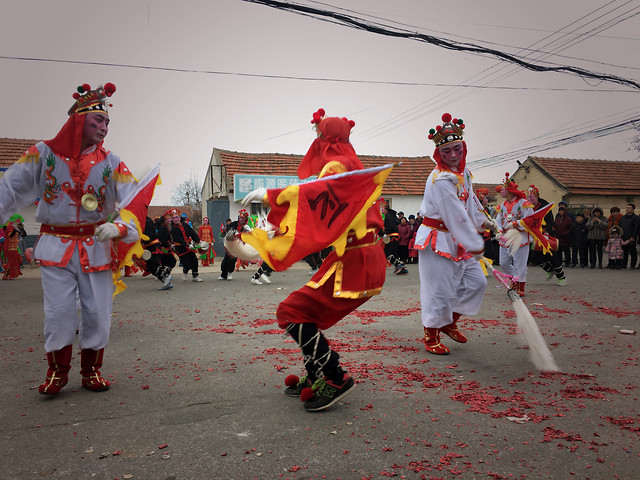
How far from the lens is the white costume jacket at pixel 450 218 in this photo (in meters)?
4.47

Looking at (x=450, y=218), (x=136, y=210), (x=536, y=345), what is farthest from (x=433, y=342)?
(x=136, y=210)

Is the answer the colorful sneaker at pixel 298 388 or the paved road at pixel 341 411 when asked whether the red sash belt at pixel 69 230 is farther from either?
the colorful sneaker at pixel 298 388

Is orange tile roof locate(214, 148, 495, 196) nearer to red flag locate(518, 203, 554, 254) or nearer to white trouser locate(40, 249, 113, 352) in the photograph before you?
red flag locate(518, 203, 554, 254)

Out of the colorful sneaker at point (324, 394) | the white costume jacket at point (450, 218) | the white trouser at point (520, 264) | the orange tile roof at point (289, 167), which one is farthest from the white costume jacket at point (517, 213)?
the orange tile roof at point (289, 167)

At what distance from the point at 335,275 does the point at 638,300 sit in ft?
23.5

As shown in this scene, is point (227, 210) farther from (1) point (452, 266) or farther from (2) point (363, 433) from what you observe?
(2) point (363, 433)

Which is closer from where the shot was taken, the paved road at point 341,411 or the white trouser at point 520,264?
the paved road at point 341,411

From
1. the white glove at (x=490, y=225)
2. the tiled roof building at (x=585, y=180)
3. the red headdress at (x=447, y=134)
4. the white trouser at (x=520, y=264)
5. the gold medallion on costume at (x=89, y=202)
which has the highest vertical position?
the tiled roof building at (x=585, y=180)

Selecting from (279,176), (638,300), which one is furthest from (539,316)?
(279,176)

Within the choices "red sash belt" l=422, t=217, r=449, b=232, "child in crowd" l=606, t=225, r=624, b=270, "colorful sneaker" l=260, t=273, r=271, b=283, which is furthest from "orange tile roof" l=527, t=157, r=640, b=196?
"red sash belt" l=422, t=217, r=449, b=232

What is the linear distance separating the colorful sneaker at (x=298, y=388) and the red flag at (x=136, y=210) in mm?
1579

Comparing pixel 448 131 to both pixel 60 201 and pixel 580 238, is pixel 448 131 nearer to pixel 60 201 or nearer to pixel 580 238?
pixel 60 201

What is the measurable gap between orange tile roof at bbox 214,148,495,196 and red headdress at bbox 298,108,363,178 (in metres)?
21.5

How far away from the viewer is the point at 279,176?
24.3 m
